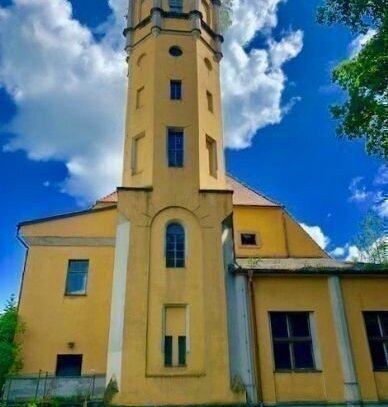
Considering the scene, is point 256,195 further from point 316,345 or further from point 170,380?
point 170,380

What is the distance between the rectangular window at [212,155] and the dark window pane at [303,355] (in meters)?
8.47

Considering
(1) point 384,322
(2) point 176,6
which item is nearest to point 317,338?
(1) point 384,322

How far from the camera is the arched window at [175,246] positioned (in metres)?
17.2

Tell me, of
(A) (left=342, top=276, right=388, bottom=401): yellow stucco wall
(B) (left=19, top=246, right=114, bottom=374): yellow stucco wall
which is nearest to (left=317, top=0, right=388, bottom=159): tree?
(A) (left=342, top=276, right=388, bottom=401): yellow stucco wall

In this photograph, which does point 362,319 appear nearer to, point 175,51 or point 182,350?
point 182,350

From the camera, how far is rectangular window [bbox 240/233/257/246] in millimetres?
24094

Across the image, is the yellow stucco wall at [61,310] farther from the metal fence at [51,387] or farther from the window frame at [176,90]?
the window frame at [176,90]

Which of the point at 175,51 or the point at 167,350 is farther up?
the point at 175,51

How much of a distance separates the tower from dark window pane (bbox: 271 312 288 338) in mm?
2036

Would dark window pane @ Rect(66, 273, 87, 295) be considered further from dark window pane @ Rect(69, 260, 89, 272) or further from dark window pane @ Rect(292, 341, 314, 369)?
dark window pane @ Rect(292, 341, 314, 369)

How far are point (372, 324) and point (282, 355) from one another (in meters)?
3.95

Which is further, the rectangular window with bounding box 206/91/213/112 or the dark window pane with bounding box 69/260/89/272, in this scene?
the rectangular window with bounding box 206/91/213/112

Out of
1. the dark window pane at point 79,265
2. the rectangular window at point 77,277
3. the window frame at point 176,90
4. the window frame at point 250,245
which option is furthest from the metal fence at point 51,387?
the window frame at point 176,90

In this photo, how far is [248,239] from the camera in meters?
24.2
